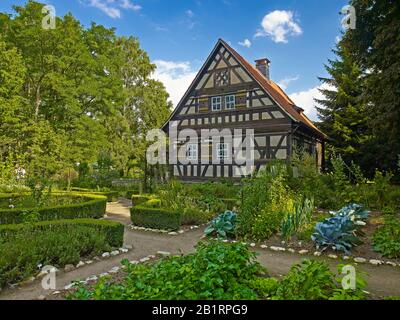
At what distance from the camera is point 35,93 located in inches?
835

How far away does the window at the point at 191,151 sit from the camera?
749 inches

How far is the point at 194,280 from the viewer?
3463 millimetres

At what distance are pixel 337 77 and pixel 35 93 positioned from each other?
914 inches

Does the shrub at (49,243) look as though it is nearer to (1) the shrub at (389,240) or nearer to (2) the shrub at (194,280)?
(2) the shrub at (194,280)

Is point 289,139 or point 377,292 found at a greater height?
point 289,139

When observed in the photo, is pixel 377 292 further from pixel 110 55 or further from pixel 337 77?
pixel 110 55

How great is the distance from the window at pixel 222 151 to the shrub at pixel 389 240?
11.5 meters

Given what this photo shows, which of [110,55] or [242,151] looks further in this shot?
[110,55]

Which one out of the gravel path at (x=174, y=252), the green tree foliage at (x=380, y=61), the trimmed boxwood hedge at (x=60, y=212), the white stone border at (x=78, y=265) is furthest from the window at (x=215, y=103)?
the white stone border at (x=78, y=265)

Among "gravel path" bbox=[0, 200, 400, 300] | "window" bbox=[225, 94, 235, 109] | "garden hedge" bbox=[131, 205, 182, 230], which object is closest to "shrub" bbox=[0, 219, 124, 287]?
"gravel path" bbox=[0, 200, 400, 300]

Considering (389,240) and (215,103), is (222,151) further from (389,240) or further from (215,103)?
(389,240)

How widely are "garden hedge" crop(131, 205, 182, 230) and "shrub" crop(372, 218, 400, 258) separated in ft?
16.8
